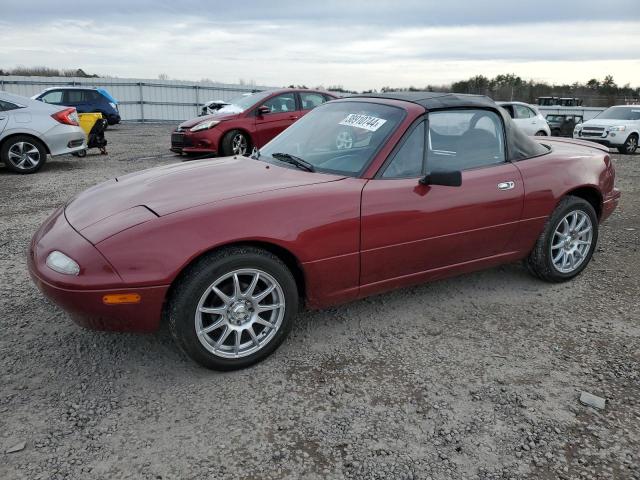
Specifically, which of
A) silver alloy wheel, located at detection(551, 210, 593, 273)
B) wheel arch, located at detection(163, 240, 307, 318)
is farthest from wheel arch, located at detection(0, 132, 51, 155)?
silver alloy wheel, located at detection(551, 210, 593, 273)

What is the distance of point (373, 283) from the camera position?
3.17 metres

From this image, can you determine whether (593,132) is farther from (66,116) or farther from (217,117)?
(66,116)

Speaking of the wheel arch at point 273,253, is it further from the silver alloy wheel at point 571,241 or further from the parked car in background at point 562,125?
the parked car in background at point 562,125

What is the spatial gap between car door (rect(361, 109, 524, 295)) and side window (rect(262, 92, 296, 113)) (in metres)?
6.92

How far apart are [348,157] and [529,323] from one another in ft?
5.51

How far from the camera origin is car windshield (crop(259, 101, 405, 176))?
328cm

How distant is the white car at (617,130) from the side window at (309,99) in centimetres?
917

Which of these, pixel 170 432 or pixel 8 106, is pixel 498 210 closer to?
pixel 170 432

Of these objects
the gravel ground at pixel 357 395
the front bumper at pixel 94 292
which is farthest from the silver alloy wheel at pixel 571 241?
the front bumper at pixel 94 292

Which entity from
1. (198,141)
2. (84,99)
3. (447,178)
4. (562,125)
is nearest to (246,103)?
(198,141)

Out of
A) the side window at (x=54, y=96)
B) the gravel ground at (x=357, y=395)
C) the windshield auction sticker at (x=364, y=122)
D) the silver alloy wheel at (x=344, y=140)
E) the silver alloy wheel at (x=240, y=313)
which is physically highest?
the side window at (x=54, y=96)

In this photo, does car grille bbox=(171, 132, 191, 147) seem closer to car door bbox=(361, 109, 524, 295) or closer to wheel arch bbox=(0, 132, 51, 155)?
wheel arch bbox=(0, 132, 51, 155)

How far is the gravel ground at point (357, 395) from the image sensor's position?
2160 millimetres

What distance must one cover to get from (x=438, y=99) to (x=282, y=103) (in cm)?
699
